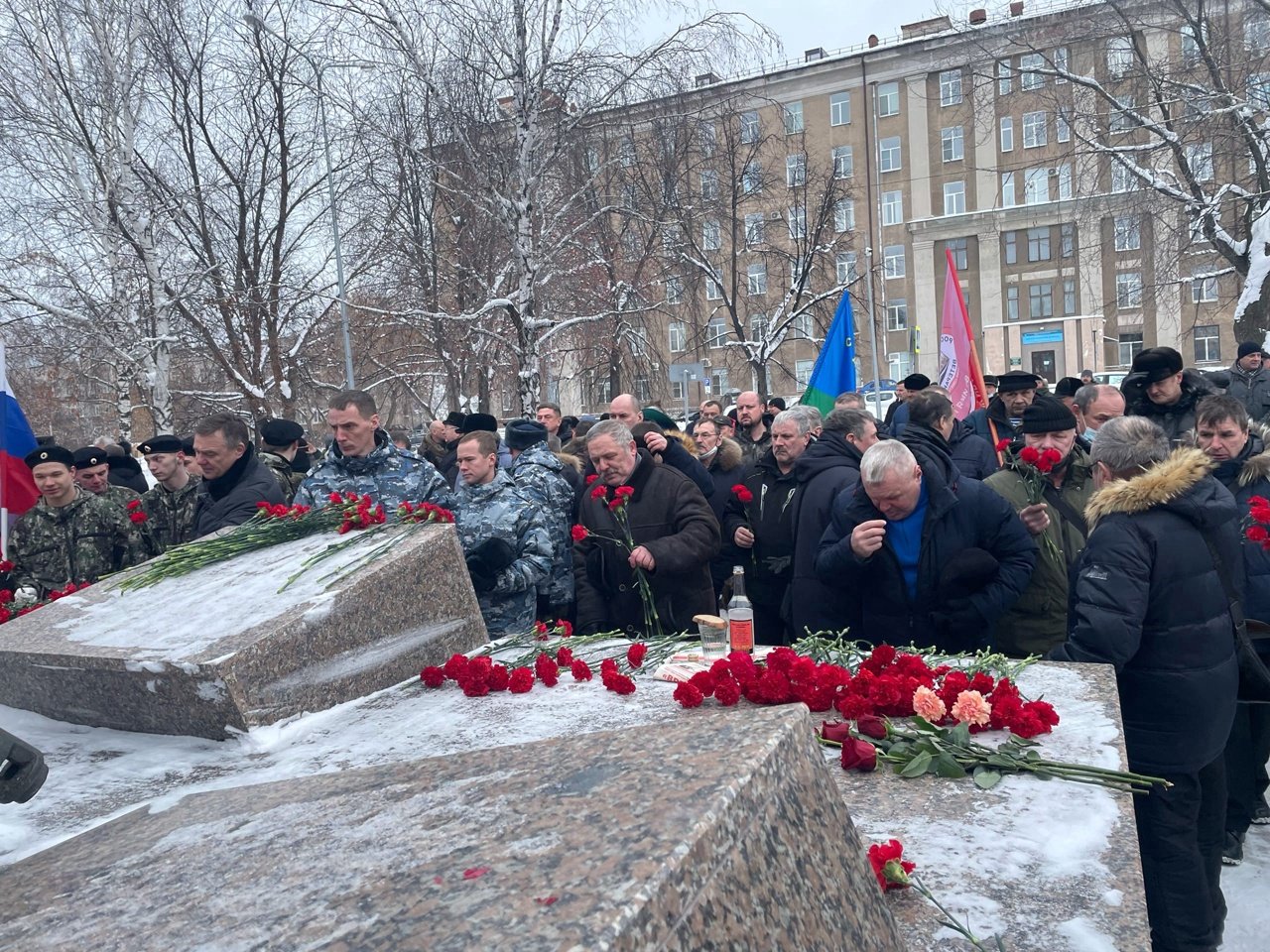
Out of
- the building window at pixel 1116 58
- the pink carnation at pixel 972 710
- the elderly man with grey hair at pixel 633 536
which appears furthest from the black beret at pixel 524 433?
the building window at pixel 1116 58

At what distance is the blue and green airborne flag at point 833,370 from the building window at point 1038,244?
42.5 meters

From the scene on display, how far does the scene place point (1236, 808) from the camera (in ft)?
14.8

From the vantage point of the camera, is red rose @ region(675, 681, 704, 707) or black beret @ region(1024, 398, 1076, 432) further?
black beret @ region(1024, 398, 1076, 432)

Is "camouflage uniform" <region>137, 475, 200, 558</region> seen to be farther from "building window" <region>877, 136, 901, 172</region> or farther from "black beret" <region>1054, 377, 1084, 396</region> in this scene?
"building window" <region>877, 136, 901, 172</region>

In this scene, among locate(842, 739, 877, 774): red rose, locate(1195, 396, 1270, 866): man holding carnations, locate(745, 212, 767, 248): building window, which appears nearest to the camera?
locate(842, 739, 877, 774): red rose

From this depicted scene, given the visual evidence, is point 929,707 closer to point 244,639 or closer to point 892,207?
point 244,639

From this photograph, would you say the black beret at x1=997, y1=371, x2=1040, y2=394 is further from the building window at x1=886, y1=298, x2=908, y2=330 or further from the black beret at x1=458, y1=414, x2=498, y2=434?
A: the building window at x1=886, y1=298, x2=908, y2=330

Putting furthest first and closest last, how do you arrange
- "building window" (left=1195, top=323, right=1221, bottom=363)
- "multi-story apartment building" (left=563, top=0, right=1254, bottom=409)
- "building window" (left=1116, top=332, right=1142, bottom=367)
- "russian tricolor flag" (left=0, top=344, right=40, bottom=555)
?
"building window" (left=1116, top=332, right=1142, bottom=367)
"building window" (left=1195, top=323, right=1221, bottom=363)
"multi-story apartment building" (left=563, top=0, right=1254, bottom=409)
"russian tricolor flag" (left=0, top=344, right=40, bottom=555)

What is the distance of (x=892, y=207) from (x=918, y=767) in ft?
160

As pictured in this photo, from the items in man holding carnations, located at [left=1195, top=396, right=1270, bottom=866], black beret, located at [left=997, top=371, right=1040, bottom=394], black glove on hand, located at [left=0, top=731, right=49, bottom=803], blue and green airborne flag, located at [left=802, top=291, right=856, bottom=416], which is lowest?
man holding carnations, located at [left=1195, top=396, right=1270, bottom=866]

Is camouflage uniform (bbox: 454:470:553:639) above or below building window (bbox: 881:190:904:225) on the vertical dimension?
below

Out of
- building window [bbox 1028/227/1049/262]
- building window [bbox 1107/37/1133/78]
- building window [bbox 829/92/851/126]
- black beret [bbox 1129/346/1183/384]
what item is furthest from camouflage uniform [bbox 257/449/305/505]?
building window [bbox 1028/227/1049/262]

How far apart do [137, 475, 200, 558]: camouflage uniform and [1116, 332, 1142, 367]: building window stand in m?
46.5

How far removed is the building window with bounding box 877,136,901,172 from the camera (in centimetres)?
4681
